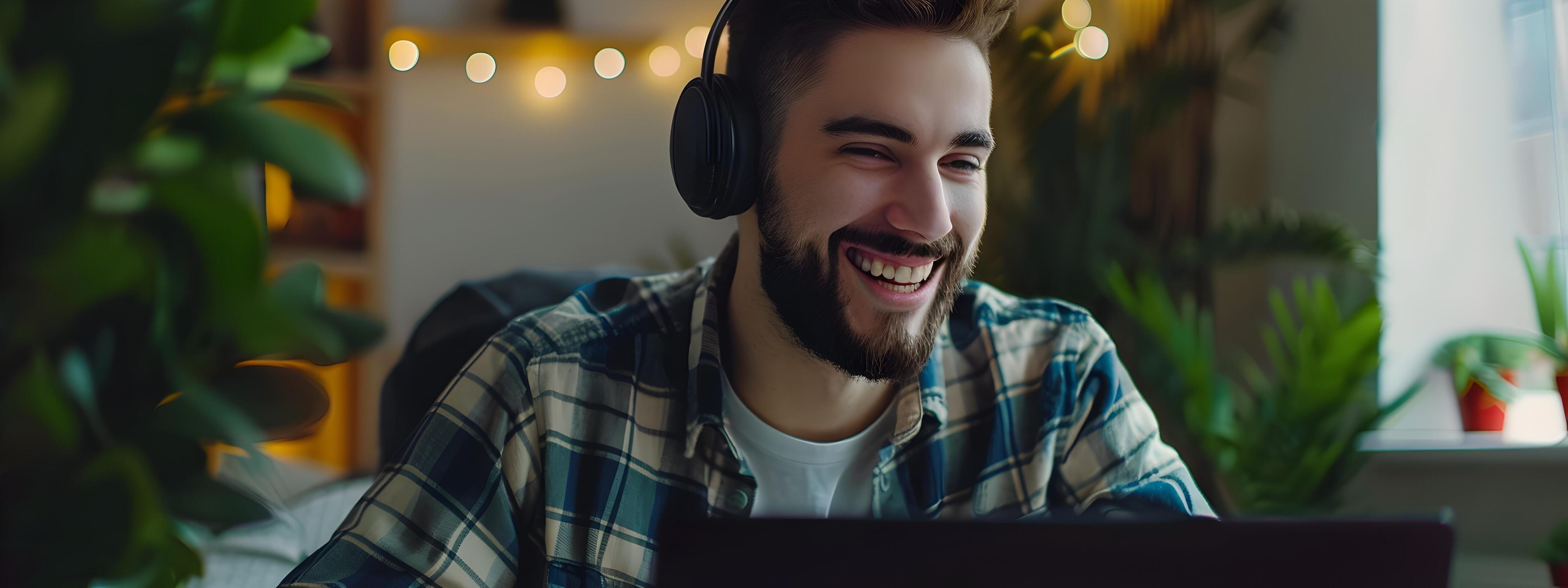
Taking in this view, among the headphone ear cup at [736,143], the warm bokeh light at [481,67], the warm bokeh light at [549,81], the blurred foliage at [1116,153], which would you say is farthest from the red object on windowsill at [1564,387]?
the warm bokeh light at [481,67]

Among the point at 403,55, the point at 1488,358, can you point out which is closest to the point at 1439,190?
the point at 1488,358

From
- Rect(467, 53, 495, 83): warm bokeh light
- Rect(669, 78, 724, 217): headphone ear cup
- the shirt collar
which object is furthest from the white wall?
Rect(467, 53, 495, 83): warm bokeh light

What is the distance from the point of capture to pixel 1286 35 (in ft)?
7.84

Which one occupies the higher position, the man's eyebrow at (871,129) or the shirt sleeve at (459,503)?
the man's eyebrow at (871,129)

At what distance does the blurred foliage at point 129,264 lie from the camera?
0.30m

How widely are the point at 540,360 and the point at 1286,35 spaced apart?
2156 mm

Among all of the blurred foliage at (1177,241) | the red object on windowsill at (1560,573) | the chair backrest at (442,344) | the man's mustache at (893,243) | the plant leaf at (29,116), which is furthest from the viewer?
the blurred foliage at (1177,241)

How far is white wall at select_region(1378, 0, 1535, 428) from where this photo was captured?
225cm

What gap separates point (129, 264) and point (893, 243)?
0.66m

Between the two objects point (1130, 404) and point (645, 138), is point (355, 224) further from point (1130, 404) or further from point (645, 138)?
point (1130, 404)

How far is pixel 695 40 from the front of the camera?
312cm

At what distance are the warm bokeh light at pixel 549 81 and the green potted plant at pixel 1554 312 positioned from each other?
252 cm

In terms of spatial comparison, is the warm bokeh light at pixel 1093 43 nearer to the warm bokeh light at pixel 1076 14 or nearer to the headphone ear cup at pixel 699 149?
the warm bokeh light at pixel 1076 14

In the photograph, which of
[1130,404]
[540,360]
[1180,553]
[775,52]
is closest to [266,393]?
[1180,553]
